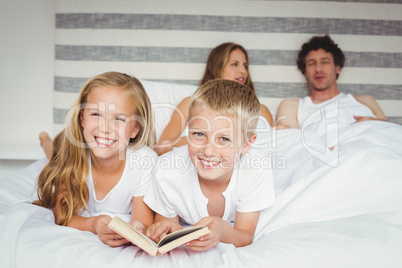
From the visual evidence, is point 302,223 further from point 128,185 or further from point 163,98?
point 163,98

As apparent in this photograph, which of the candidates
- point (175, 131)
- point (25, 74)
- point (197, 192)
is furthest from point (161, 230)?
point (25, 74)

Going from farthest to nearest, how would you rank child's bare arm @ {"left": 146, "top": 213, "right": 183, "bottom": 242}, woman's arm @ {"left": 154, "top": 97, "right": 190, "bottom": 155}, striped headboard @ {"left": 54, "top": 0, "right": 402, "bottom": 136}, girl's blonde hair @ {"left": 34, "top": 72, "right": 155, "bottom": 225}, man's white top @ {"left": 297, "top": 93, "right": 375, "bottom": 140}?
striped headboard @ {"left": 54, "top": 0, "right": 402, "bottom": 136} → man's white top @ {"left": 297, "top": 93, "right": 375, "bottom": 140} → woman's arm @ {"left": 154, "top": 97, "right": 190, "bottom": 155} → girl's blonde hair @ {"left": 34, "top": 72, "right": 155, "bottom": 225} → child's bare arm @ {"left": 146, "top": 213, "right": 183, "bottom": 242}

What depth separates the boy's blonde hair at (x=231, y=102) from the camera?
3.20 feet

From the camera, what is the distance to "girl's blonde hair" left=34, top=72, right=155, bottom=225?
1.10m

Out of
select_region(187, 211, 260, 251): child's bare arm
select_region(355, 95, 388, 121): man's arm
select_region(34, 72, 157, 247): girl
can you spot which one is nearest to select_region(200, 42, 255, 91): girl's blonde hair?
select_region(355, 95, 388, 121): man's arm

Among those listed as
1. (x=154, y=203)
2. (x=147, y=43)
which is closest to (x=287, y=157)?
(x=154, y=203)

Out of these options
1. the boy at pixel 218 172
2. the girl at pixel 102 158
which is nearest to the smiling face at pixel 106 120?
the girl at pixel 102 158

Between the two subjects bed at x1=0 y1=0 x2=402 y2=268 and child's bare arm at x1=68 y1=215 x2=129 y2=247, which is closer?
bed at x1=0 y1=0 x2=402 y2=268

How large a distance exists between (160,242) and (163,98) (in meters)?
1.18

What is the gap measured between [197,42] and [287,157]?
107 centimetres

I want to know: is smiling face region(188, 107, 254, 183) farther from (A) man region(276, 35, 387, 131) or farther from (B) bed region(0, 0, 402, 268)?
(A) man region(276, 35, 387, 131)

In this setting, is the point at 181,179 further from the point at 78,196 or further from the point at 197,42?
the point at 197,42

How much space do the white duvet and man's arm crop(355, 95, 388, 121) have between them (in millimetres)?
738

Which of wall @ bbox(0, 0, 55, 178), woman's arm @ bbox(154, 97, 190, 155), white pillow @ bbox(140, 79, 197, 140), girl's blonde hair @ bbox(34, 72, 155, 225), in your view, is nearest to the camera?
girl's blonde hair @ bbox(34, 72, 155, 225)
